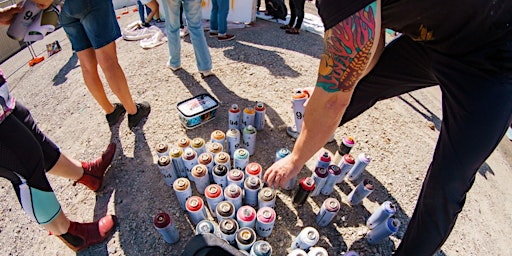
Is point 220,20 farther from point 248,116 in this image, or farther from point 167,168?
point 167,168

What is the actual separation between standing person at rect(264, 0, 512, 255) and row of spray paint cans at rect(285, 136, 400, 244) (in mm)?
265

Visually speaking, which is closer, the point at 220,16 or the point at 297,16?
the point at 220,16

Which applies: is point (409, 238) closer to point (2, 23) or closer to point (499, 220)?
point (499, 220)

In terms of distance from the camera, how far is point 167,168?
7.32 ft

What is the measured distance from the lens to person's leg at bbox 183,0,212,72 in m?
3.42

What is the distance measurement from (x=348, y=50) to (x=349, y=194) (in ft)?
5.44

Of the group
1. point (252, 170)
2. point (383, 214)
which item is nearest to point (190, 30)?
point (252, 170)

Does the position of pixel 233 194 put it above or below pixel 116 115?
above

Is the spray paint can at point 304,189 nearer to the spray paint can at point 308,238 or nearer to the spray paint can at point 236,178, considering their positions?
the spray paint can at point 308,238

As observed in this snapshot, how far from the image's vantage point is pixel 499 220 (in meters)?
2.64

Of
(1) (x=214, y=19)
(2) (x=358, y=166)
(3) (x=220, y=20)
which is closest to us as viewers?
(2) (x=358, y=166)

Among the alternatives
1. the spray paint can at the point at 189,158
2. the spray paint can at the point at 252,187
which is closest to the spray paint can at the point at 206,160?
the spray paint can at the point at 189,158

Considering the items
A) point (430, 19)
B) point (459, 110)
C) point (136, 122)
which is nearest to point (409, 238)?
point (459, 110)

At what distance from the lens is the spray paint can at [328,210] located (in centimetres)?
203
